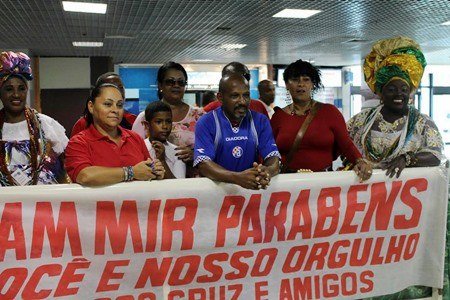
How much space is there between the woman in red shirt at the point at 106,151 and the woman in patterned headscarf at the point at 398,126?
4.01 ft

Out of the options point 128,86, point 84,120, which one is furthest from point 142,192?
point 128,86

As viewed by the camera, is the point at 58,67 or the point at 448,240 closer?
the point at 448,240

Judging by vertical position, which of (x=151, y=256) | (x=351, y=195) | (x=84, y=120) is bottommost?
(x=151, y=256)

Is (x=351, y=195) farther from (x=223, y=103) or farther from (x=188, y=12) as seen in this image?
(x=188, y=12)

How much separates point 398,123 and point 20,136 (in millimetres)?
2056

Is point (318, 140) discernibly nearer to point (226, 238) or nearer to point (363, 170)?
point (363, 170)

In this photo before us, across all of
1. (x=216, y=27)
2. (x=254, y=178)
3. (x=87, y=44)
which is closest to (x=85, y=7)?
(x=216, y=27)

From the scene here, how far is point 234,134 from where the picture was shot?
239cm

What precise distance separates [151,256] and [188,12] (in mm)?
5748

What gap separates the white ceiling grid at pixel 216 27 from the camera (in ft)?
22.7

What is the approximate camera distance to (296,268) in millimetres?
2270

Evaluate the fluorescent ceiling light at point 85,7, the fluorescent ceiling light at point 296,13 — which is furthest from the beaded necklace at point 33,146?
the fluorescent ceiling light at point 296,13

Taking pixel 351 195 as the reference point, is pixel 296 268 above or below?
below

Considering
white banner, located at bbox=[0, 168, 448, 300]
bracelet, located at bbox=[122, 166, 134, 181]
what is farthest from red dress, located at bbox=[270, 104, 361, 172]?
bracelet, located at bbox=[122, 166, 134, 181]
